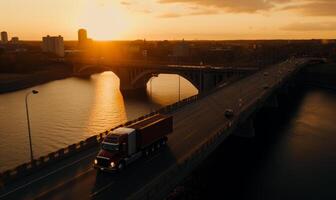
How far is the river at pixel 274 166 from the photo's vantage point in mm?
→ 35844

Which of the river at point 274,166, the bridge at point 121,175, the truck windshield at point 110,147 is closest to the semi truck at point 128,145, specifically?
the truck windshield at point 110,147

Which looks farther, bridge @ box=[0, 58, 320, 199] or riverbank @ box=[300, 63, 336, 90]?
riverbank @ box=[300, 63, 336, 90]

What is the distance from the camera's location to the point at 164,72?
110250 mm

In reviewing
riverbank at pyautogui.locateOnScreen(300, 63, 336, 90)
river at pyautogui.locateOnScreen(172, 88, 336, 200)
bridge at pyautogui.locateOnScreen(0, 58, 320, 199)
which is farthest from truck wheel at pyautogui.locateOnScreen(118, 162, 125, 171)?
riverbank at pyautogui.locateOnScreen(300, 63, 336, 90)

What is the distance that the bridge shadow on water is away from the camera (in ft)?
116

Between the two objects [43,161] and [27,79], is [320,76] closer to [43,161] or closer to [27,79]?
[27,79]

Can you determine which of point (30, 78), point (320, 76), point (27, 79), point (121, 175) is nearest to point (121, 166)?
point (121, 175)

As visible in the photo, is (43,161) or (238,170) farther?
(238,170)

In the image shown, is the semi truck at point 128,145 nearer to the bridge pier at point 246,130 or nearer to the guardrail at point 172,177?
the guardrail at point 172,177

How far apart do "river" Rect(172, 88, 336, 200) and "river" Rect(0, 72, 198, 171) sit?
970 inches

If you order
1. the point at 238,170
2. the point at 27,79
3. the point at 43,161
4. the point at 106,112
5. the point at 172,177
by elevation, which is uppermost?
the point at 172,177

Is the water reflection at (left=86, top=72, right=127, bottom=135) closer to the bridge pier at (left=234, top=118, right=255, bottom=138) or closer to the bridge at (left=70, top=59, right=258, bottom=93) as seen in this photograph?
the bridge at (left=70, top=59, right=258, bottom=93)

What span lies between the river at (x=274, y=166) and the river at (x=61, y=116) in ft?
80.8

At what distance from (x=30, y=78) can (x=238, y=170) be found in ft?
425
